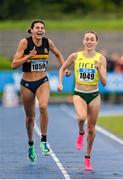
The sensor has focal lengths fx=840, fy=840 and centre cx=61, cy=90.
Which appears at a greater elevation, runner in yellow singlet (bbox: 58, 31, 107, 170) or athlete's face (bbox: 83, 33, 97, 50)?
athlete's face (bbox: 83, 33, 97, 50)

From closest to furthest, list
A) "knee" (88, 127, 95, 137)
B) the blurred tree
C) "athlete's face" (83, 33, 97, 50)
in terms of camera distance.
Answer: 1. "athlete's face" (83, 33, 97, 50)
2. "knee" (88, 127, 95, 137)
3. the blurred tree

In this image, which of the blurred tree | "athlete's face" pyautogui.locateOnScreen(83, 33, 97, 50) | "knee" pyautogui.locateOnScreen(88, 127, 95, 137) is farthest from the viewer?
the blurred tree

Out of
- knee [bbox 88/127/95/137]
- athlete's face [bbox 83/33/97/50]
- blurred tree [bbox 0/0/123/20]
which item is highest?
athlete's face [bbox 83/33/97/50]

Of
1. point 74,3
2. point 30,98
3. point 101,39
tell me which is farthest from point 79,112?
point 74,3

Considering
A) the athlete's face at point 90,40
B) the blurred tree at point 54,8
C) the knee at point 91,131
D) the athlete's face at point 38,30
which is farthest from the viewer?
the blurred tree at point 54,8

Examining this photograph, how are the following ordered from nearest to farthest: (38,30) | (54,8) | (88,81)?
(88,81) < (38,30) < (54,8)

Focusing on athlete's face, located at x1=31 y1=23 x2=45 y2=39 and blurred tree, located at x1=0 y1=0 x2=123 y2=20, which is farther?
blurred tree, located at x1=0 y1=0 x2=123 y2=20

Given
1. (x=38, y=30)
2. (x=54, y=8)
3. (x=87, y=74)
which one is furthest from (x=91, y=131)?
(x=54, y=8)

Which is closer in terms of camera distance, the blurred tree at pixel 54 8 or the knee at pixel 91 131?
the knee at pixel 91 131

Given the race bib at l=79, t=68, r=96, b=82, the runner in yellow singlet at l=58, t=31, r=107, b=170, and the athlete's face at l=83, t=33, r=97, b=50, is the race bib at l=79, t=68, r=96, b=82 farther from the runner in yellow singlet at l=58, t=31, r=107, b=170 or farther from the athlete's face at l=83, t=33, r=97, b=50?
the athlete's face at l=83, t=33, r=97, b=50

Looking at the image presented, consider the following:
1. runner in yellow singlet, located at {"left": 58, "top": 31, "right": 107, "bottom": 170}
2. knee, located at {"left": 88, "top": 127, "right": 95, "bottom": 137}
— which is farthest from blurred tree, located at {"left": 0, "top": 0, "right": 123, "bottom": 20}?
knee, located at {"left": 88, "top": 127, "right": 95, "bottom": 137}

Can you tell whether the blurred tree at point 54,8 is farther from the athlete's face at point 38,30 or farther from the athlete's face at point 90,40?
the athlete's face at point 90,40

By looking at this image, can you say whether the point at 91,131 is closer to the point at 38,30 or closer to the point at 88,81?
the point at 88,81

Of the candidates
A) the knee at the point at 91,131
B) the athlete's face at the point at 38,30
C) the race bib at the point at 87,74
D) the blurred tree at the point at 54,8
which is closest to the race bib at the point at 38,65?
the athlete's face at the point at 38,30
